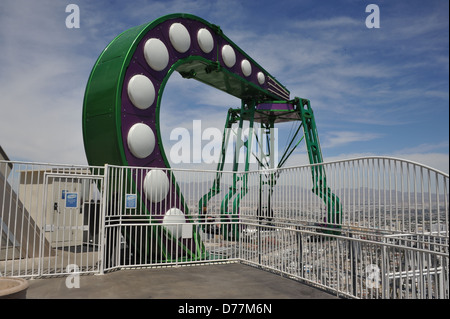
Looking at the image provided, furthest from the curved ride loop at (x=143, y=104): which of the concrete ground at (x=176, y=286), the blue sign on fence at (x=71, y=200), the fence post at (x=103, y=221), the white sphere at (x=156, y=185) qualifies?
the concrete ground at (x=176, y=286)

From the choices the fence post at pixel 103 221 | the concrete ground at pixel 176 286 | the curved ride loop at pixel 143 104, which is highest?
the curved ride loop at pixel 143 104

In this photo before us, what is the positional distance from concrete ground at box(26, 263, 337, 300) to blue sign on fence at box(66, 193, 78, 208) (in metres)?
1.54

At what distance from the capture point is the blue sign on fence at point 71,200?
25.8ft

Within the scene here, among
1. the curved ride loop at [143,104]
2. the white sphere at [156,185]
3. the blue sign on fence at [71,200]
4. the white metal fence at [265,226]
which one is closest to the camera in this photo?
the white metal fence at [265,226]

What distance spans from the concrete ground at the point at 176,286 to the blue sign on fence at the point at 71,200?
1545 millimetres

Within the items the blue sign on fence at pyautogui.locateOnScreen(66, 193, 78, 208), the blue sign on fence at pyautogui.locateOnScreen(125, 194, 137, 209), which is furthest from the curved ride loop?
the blue sign on fence at pyautogui.locateOnScreen(66, 193, 78, 208)

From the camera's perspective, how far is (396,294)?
5406 mm

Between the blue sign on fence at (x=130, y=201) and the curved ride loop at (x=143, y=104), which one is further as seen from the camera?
the curved ride loop at (x=143, y=104)

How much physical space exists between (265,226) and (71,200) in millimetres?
4616

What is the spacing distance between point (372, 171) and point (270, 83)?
37.7 feet

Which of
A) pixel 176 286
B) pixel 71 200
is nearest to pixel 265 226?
pixel 176 286

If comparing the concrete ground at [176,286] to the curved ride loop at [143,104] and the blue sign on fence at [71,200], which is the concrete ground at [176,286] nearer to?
the curved ride loop at [143,104]

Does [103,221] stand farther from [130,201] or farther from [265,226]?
[265,226]
